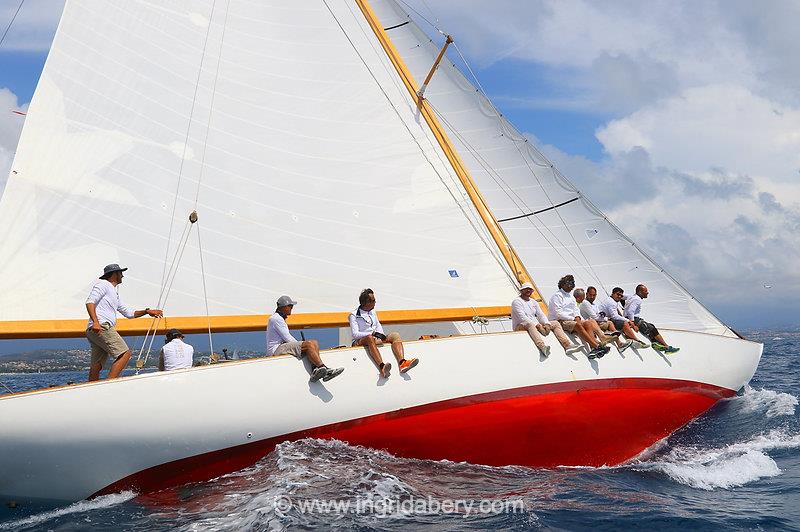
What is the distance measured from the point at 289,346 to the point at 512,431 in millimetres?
2995

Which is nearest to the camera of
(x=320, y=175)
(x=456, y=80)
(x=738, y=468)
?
(x=738, y=468)

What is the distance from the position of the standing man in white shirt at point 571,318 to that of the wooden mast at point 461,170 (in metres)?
0.36

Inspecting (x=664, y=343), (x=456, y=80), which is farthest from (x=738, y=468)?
(x=456, y=80)

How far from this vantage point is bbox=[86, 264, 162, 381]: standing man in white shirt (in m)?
7.70

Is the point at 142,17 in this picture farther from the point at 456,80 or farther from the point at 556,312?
the point at 556,312

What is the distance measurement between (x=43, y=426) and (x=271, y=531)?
2651mm

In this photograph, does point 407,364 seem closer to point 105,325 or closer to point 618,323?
point 105,325

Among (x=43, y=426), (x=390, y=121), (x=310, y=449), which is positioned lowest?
(x=310, y=449)

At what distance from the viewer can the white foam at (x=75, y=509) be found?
21.5 ft

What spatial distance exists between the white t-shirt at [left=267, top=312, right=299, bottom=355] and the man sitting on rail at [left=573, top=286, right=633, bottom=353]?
4.51 metres

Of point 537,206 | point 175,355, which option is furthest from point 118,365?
point 537,206

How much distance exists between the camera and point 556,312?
962 cm

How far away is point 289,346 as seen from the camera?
7.72 meters

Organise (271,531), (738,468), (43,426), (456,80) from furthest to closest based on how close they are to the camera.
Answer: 1. (456,80)
2. (738,468)
3. (43,426)
4. (271,531)
